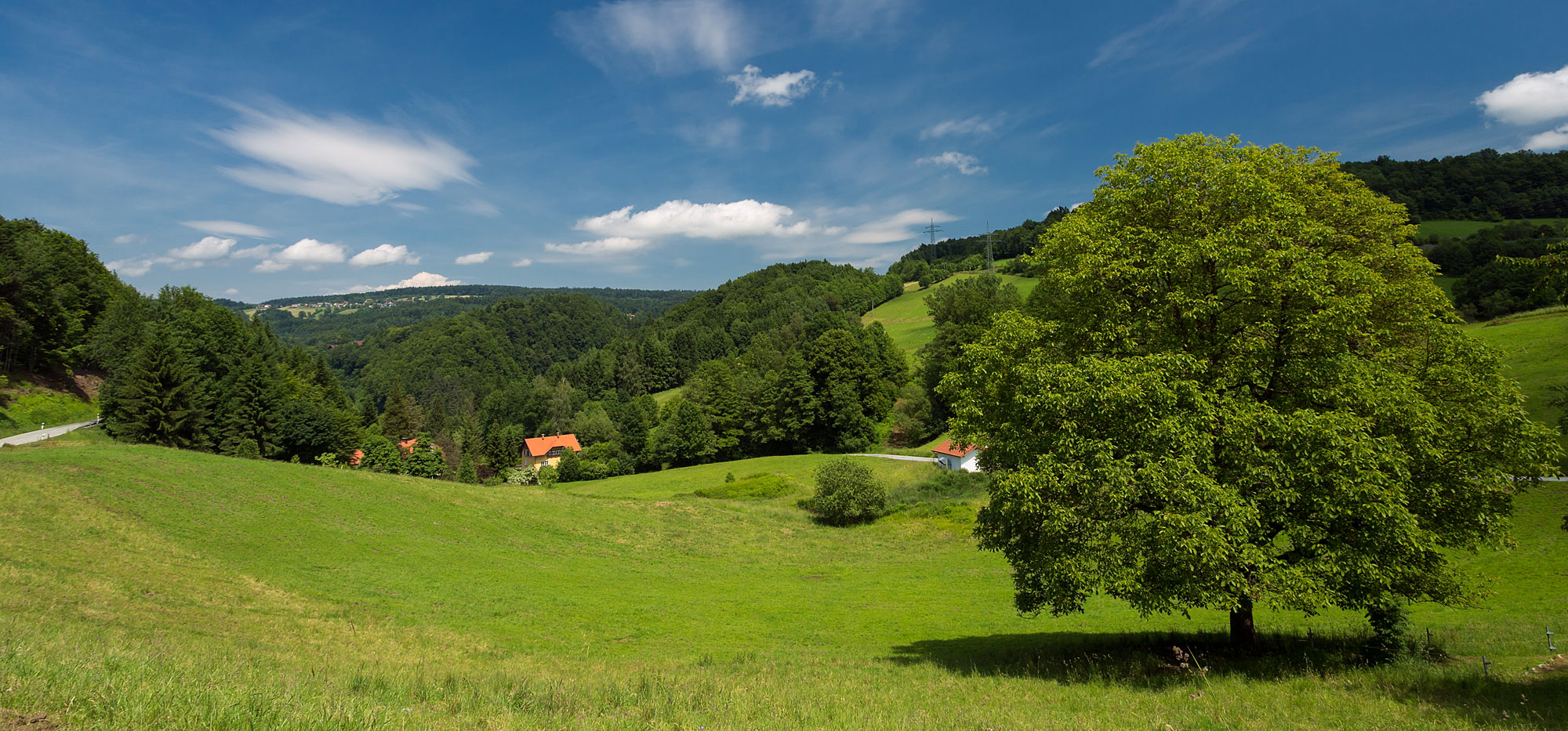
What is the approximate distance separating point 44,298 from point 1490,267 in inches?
5164

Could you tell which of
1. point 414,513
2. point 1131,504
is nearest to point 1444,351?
point 1131,504

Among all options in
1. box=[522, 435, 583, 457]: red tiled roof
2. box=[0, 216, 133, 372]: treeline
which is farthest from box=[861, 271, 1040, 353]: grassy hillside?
box=[0, 216, 133, 372]: treeline

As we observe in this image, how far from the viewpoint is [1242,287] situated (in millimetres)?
10773

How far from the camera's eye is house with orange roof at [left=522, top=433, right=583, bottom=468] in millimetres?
92438

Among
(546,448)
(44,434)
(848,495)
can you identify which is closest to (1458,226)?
(848,495)

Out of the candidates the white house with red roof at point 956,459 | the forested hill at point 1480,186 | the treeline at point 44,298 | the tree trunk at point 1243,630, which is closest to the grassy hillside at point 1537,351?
the tree trunk at point 1243,630

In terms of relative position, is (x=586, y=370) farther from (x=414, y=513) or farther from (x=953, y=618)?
(x=953, y=618)

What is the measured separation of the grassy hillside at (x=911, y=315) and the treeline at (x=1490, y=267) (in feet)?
145

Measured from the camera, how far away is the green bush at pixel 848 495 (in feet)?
135

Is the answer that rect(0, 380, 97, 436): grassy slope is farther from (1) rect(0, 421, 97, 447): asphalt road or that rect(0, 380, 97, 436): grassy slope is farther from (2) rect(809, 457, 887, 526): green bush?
(2) rect(809, 457, 887, 526): green bush

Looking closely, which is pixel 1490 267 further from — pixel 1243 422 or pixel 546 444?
pixel 546 444

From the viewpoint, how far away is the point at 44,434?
147 feet

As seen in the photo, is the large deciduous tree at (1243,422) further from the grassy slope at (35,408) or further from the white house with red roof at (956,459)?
the grassy slope at (35,408)

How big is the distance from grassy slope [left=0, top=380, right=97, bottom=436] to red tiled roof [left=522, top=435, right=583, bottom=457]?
148 ft
